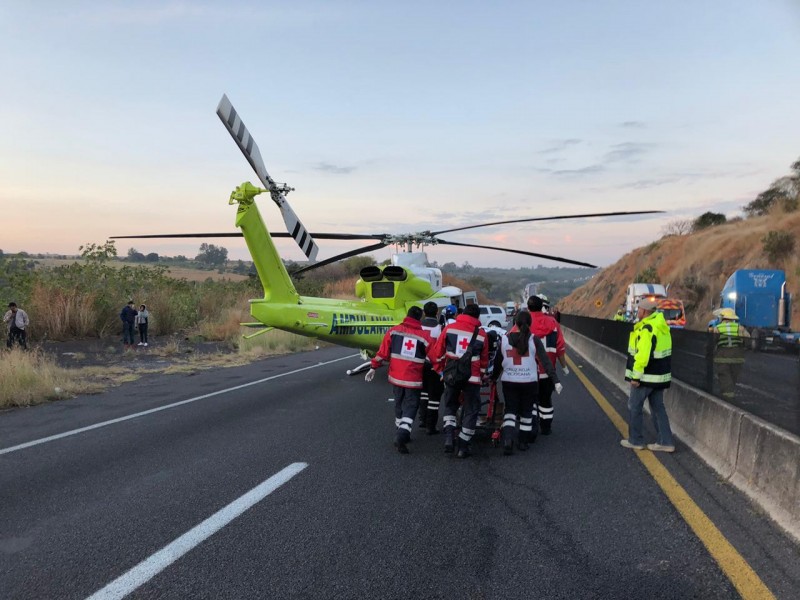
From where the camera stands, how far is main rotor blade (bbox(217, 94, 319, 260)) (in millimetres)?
9250

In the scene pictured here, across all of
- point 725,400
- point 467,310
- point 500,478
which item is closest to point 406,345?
point 467,310

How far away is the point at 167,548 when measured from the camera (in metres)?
4.47

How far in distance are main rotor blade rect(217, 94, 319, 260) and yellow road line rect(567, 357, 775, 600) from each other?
7.14 metres

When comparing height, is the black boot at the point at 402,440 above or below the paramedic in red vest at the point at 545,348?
below

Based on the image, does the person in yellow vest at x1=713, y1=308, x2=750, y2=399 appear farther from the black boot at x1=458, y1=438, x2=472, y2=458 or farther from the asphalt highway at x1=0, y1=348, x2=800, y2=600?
the black boot at x1=458, y1=438, x2=472, y2=458

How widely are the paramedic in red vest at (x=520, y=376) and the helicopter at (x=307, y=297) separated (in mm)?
5227

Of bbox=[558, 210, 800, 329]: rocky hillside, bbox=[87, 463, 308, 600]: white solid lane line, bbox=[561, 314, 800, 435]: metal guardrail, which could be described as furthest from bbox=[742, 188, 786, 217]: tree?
bbox=[87, 463, 308, 600]: white solid lane line

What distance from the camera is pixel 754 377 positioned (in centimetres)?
647

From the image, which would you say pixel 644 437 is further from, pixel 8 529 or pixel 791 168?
pixel 791 168

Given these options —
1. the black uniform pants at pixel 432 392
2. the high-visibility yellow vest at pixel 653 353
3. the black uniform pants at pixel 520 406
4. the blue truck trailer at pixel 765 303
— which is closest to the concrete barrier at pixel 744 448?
the high-visibility yellow vest at pixel 653 353

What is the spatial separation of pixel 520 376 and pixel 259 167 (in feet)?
19.3

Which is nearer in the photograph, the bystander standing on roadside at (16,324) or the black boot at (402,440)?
the black boot at (402,440)

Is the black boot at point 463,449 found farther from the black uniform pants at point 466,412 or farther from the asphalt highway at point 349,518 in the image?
the asphalt highway at point 349,518

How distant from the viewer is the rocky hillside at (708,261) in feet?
139
